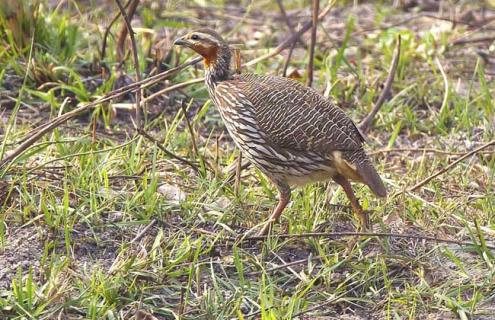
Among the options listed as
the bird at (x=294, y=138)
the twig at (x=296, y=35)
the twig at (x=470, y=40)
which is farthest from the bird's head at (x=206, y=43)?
the twig at (x=470, y=40)

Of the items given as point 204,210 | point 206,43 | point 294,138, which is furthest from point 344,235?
point 206,43

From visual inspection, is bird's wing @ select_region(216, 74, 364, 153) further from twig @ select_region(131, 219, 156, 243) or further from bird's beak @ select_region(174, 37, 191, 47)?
twig @ select_region(131, 219, 156, 243)

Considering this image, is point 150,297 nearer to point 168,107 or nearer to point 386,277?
point 386,277

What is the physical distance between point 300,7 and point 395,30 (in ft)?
4.47

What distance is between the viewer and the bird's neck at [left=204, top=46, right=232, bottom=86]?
533cm

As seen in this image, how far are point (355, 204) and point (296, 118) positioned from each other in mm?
532

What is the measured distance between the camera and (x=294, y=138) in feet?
15.9

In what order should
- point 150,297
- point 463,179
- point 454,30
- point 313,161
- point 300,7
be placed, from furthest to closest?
point 300,7 → point 454,30 → point 463,179 → point 313,161 → point 150,297

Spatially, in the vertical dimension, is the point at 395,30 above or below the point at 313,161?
below

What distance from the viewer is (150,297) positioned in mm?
4320

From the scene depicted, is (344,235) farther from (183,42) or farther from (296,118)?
(183,42)

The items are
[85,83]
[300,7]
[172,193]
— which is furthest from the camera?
[300,7]

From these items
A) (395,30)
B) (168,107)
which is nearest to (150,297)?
(168,107)

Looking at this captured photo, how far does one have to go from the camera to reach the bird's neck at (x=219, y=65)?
533 centimetres
